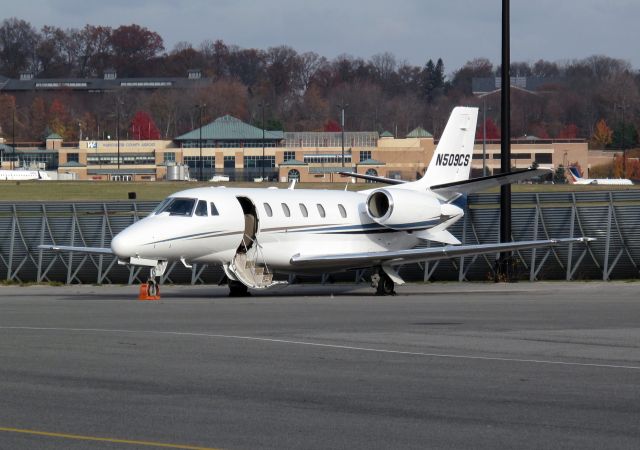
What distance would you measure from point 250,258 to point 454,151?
783 cm

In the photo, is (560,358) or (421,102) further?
(421,102)

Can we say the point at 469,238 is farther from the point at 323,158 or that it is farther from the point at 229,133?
the point at 229,133

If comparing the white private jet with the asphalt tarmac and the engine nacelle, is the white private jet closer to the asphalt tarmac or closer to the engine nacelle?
the engine nacelle

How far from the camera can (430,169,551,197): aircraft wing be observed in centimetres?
2750

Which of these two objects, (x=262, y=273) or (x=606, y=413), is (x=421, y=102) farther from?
(x=606, y=413)

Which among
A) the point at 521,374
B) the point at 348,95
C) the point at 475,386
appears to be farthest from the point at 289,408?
the point at 348,95

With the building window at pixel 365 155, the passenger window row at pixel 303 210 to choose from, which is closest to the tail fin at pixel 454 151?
the passenger window row at pixel 303 210

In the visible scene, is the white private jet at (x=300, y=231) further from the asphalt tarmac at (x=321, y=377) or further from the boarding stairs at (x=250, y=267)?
the asphalt tarmac at (x=321, y=377)

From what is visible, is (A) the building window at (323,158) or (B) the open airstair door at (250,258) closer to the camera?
(B) the open airstair door at (250,258)

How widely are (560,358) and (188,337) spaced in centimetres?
526

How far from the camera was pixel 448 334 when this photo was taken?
17.4 meters

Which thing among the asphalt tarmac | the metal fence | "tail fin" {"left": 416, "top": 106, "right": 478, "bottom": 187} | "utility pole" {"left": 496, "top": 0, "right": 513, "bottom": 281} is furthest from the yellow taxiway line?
the metal fence

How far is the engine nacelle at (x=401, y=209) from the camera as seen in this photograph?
95.8ft

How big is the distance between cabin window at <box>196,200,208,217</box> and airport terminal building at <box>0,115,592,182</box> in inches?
3444
